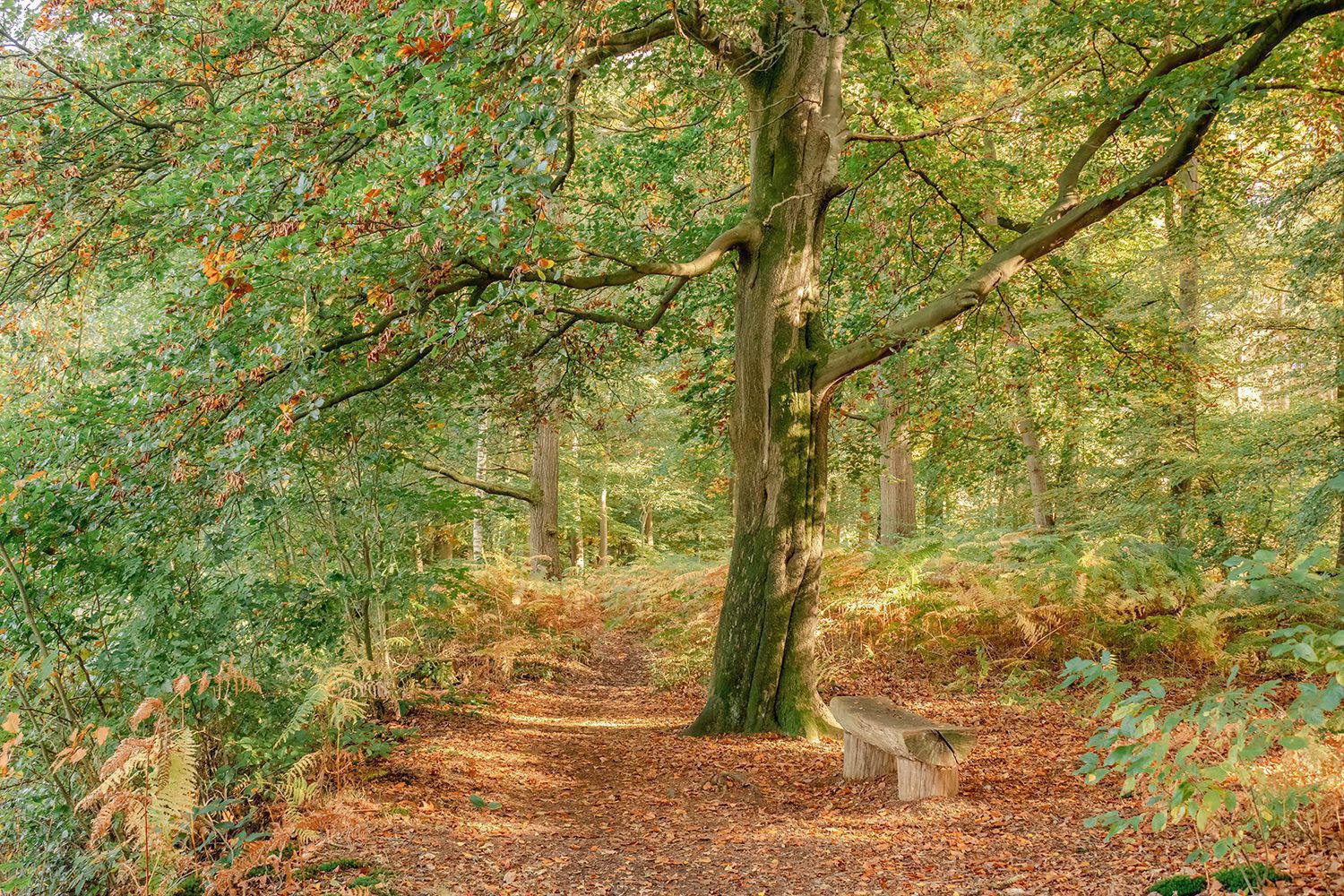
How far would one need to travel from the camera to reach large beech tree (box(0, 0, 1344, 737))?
15.6ft

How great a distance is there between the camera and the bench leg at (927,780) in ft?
17.7

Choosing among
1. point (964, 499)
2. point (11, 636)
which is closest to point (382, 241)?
point (11, 636)

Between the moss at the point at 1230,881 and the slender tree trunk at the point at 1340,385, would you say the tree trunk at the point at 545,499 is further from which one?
the moss at the point at 1230,881

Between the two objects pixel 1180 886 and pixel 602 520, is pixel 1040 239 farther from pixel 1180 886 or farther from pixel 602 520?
pixel 602 520

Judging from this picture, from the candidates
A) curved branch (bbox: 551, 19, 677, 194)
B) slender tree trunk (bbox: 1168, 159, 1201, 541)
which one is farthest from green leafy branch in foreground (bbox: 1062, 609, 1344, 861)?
slender tree trunk (bbox: 1168, 159, 1201, 541)

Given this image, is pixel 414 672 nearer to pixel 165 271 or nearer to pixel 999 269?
pixel 165 271

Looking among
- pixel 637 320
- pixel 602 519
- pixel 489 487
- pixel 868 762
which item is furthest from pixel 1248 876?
pixel 602 519

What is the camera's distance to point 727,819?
18.7 feet

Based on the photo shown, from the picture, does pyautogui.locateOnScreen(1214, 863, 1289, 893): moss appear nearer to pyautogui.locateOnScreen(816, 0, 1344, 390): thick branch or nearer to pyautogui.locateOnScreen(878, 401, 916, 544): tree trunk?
pyautogui.locateOnScreen(816, 0, 1344, 390): thick branch

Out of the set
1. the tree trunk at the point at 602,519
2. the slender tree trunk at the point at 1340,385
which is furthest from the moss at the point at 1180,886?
the tree trunk at the point at 602,519

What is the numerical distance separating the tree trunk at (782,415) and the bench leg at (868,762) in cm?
103

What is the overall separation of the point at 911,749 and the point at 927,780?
33 cm

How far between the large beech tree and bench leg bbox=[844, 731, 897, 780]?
104 centimetres

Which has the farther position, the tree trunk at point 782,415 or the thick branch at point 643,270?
the tree trunk at point 782,415
